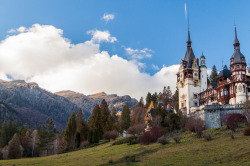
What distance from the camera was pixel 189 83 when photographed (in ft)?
239

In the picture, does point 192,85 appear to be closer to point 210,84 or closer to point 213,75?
point 210,84

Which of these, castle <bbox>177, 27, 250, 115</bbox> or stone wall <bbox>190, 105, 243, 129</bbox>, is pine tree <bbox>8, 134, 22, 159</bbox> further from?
stone wall <bbox>190, 105, 243, 129</bbox>

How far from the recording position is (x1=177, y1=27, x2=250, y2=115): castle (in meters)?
58.8

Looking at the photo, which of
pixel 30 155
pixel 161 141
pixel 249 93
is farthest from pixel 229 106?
pixel 30 155

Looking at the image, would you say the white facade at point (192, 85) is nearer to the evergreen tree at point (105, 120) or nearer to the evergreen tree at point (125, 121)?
the evergreen tree at point (105, 120)

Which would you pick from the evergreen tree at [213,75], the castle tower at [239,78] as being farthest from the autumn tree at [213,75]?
the castle tower at [239,78]

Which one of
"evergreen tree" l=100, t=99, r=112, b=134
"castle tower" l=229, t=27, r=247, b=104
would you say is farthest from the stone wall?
"evergreen tree" l=100, t=99, r=112, b=134

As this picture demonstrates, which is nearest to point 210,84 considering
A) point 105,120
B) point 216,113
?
point 216,113

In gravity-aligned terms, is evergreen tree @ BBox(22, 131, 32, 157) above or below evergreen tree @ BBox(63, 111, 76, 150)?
below

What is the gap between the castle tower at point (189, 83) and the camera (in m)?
71.8

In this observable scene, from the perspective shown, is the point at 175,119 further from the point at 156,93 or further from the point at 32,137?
the point at 156,93

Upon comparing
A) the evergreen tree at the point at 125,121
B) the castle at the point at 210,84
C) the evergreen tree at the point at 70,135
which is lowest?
the evergreen tree at the point at 70,135

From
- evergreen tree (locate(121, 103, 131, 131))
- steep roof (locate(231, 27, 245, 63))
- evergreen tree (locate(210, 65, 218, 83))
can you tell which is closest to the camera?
steep roof (locate(231, 27, 245, 63))

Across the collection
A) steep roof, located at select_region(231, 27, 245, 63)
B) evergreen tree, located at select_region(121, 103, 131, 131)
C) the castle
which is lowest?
evergreen tree, located at select_region(121, 103, 131, 131)
